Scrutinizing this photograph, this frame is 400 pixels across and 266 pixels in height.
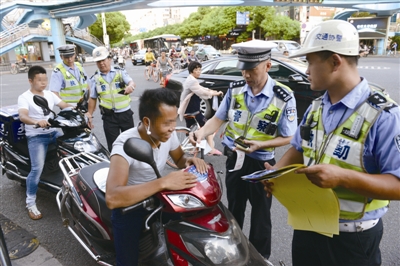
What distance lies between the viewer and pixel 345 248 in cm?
151

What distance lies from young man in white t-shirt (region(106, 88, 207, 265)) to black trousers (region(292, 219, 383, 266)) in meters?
0.72

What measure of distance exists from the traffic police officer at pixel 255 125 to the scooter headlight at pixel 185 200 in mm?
727

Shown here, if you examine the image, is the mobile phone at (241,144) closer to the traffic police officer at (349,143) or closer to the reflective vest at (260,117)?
the reflective vest at (260,117)

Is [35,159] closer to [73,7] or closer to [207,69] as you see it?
[207,69]

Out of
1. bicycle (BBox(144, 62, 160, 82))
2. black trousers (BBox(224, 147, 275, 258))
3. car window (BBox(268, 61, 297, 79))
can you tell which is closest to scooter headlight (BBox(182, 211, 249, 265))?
black trousers (BBox(224, 147, 275, 258))

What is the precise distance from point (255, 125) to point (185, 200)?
0.95 m

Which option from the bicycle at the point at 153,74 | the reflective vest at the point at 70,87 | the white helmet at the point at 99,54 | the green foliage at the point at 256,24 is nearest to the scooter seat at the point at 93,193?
the white helmet at the point at 99,54

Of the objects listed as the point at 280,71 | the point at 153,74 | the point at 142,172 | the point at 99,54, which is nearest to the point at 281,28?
the point at 153,74

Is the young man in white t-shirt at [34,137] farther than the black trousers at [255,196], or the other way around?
the young man in white t-shirt at [34,137]

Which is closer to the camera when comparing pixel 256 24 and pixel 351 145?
pixel 351 145

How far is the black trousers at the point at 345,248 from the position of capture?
1.47 meters

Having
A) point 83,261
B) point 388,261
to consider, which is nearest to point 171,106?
point 83,261

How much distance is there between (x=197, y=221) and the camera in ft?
5.34

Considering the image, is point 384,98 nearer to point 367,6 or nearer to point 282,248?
point 282,248
